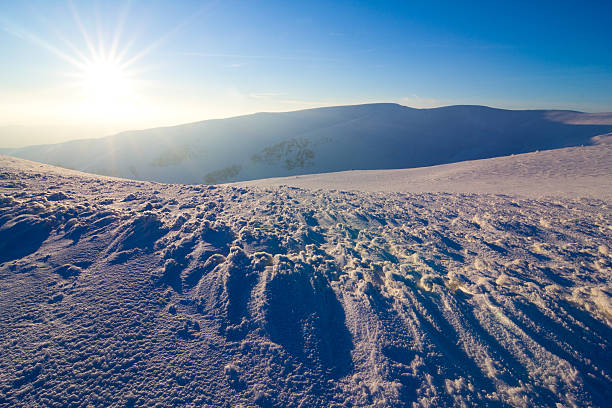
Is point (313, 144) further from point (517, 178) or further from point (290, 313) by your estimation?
point (290, 313)

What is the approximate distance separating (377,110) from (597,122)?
31342 millimetres

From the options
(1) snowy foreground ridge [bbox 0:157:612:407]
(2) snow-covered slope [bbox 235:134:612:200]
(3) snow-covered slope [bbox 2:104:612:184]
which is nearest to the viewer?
(1) snowy foreground ridge [bbox 0:157:612:407]

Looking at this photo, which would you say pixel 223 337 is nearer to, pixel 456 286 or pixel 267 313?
pixel 267 313

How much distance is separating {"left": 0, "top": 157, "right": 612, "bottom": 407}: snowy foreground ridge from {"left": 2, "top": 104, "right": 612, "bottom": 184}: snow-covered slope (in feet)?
75.4

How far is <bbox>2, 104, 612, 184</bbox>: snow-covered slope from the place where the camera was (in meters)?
30.7

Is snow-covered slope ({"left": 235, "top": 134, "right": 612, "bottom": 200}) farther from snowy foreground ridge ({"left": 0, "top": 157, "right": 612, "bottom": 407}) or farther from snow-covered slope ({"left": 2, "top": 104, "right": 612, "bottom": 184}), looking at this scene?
snow-covered slope ({"left": 2, "top": 104, "right": 612, "bottom": 184})

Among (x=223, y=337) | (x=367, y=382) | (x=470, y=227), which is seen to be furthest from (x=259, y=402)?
(x=470, y=227)

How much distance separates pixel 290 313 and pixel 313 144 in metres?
32.5

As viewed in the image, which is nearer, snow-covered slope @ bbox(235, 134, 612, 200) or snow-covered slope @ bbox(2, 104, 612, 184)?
snow-covered slope @ bbox(235, 134, 612, 200)

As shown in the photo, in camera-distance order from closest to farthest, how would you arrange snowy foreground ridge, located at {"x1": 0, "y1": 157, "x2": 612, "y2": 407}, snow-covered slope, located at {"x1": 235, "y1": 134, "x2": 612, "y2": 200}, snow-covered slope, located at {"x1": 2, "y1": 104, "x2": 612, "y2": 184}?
snowy foreground ridge, located at {"x1": 0, "y1": 157, "x2": 612, "y2": 407} → snow-covered slope, located at {"x1": 235, "y1": 134, "x2": 612, "y2": 200} → snow-covered slope, located at {"x1": 2, "y1": 104, "x2": 612, "y2": 184}

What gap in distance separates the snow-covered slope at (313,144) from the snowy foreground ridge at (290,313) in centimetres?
2299

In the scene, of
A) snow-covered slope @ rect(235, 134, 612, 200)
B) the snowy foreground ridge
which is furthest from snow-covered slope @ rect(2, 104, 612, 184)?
the snowy foreground ridge

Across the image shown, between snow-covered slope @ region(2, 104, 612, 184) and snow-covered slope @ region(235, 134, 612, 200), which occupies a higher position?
snow-covered slope @ region(2, 104, 612, 184)

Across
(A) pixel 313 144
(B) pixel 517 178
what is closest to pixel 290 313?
(B) pixel 517 178
